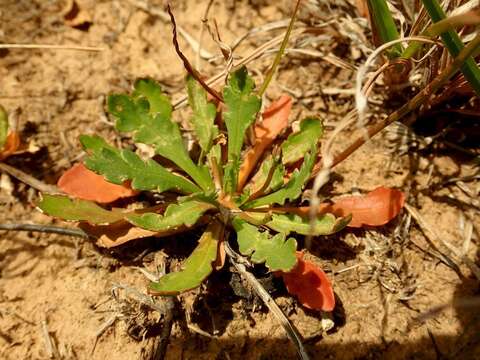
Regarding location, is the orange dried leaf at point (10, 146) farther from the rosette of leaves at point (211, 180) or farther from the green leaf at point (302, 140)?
the green leaf at point (302, 140)

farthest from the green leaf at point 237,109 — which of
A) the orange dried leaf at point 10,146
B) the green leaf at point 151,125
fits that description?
the orange dried leaf at point 10,146

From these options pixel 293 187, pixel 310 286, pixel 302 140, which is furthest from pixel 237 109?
pixel 310 286

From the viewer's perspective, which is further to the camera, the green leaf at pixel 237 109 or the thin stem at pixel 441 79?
the green leaf at pixel 237 109

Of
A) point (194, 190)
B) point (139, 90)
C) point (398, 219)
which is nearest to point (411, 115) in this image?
point (398, 219)

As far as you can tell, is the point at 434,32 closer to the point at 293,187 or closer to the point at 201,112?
the point at 293,187

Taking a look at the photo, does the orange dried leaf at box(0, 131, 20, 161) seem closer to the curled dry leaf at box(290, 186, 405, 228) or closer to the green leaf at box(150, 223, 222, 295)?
the green leaf at box(150, 223, 222, 295)
